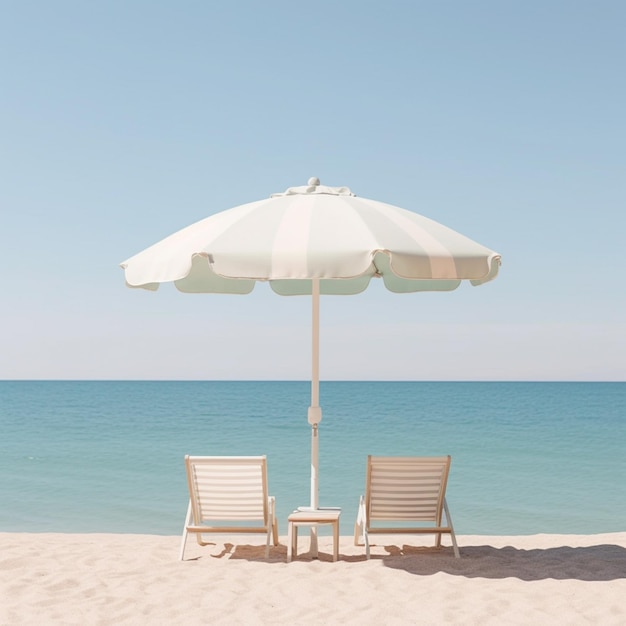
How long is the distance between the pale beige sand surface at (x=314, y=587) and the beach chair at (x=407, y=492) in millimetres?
262

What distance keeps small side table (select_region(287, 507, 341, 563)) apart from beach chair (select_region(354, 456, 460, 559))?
10.8 inches

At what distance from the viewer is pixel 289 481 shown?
13727 millimetres

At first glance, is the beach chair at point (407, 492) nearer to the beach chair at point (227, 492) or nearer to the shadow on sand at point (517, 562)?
the shadow on sand at point (517, 562)

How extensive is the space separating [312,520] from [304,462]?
1171 cm

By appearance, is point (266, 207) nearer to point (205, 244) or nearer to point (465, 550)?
point (205, 244)

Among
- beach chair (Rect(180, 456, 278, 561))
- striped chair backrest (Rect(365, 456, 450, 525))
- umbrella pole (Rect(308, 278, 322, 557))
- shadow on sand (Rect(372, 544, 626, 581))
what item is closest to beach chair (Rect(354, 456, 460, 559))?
striped chair backrest (Rect(365, 456, 450, 525))

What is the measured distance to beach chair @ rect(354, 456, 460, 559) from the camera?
5.68 m

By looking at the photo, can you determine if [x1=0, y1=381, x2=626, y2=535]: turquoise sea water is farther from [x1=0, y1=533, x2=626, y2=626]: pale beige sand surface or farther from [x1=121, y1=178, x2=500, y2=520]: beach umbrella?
[x1=121, y1=178, x2=500, y2=520]: beach umbrella

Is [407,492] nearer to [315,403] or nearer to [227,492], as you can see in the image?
[315,403]

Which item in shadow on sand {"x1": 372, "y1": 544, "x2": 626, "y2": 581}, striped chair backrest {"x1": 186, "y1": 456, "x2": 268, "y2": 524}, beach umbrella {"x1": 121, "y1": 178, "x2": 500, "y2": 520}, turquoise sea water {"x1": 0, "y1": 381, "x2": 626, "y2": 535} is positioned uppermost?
beach umbrella {"x1": 121, "y1": 178, "x2": 500, "y2": 520}

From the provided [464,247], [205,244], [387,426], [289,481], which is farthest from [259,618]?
[387,426]

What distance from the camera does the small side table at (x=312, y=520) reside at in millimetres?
5395

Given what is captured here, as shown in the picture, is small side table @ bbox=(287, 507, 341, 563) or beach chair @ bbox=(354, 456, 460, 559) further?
beach chair @ bbox=(354, 456, 460, 559)

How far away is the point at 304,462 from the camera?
1698cm
